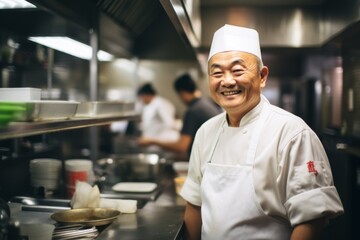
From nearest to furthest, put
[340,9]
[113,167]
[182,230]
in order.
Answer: [182,230] < [113,167] < [340,9]

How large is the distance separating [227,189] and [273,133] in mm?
322

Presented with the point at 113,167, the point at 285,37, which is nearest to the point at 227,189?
the point at 113,167

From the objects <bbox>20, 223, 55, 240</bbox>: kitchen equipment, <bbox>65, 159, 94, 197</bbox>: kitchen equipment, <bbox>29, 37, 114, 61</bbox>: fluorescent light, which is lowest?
<bbox>20, 223, 55, 240</bbox>: kitchen equipment

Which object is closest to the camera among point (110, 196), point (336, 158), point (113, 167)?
point (110, 196)

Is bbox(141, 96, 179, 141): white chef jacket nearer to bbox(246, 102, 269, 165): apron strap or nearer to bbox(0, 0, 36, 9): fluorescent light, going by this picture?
bbox(0, 0, 36, 9): fluorescent light

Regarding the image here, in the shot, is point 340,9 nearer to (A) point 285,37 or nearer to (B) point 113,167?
(A) point 285,37

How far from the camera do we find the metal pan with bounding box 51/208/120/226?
5.74ft

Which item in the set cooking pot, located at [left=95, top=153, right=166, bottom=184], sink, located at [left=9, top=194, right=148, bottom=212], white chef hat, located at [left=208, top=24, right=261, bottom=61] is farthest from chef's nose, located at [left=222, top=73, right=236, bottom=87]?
cooking pot, located at [left=95, top=153, right=166, bottom=184]

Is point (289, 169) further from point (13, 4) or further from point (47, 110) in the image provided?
point (13, 4)

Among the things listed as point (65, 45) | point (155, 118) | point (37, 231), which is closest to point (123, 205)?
point (37, 231)

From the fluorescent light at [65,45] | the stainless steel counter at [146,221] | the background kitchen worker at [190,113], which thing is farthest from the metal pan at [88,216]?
the background kitchen worker at [190,113]

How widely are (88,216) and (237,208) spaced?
2.38 feet

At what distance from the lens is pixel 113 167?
2766mm

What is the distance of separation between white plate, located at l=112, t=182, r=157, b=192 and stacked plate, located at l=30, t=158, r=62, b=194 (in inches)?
16.6
